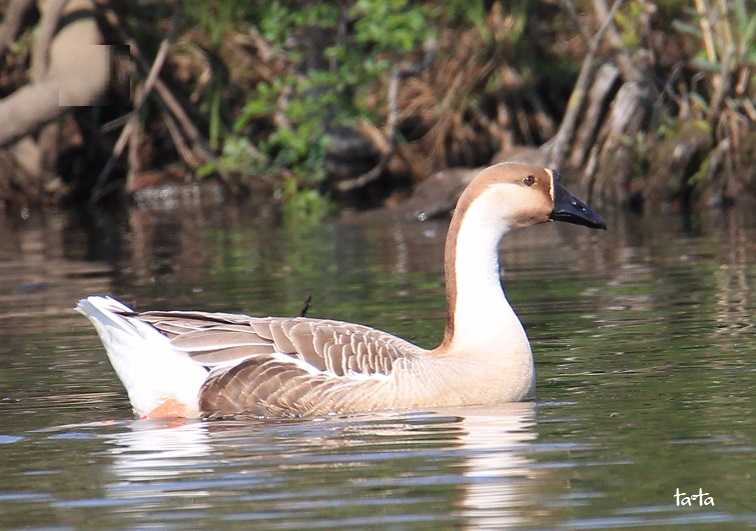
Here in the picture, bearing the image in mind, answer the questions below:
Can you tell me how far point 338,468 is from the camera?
6.83m

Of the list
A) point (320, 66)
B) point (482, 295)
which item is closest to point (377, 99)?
point (320, 66)

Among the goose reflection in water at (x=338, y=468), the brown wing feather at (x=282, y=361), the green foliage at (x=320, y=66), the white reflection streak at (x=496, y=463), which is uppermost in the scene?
the green foliage at (x=320, y=66)

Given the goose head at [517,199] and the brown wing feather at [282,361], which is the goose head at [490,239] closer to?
the goose head at [517,199]

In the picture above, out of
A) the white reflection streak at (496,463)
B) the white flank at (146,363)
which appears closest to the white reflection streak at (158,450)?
the white flank at (146,363)

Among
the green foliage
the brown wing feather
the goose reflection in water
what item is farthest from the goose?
the green foliage

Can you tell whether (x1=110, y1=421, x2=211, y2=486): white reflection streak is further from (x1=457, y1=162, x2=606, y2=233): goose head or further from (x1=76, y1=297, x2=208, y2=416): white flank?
(x1=457, y1=162, x2=606, y2=233): goose head

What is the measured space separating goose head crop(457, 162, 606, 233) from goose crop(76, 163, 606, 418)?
0.03ft

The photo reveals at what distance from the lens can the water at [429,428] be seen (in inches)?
243

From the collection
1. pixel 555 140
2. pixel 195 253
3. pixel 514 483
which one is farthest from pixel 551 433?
pixel 555 140

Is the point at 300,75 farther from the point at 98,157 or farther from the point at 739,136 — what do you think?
the point at 739,136

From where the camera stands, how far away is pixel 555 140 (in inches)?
837

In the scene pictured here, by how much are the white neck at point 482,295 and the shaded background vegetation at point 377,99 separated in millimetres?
12066

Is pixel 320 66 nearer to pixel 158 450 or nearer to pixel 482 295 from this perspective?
pixel 482 295

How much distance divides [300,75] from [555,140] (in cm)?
514
